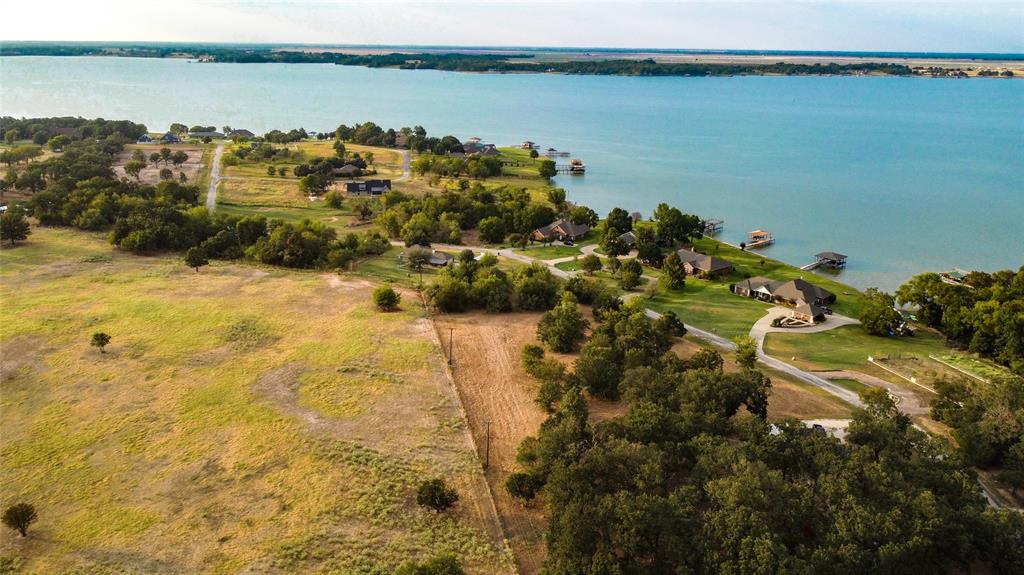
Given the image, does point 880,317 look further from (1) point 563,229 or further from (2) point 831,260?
(1) point 563,229

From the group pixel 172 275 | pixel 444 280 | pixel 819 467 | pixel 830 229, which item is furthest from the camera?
pixel 830 229

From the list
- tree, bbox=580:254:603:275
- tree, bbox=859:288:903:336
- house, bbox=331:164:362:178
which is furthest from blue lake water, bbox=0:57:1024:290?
house, bbox=331:164:362:178

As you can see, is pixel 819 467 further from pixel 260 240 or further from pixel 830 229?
pixel 830 229

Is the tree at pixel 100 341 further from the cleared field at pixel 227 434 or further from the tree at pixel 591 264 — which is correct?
the tree at pixel 591 264

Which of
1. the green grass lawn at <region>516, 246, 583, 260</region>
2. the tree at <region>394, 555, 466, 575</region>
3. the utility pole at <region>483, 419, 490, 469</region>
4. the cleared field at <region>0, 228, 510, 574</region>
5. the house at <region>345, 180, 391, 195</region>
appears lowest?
the utility pole at <region>483, 419, 490, 469</region>

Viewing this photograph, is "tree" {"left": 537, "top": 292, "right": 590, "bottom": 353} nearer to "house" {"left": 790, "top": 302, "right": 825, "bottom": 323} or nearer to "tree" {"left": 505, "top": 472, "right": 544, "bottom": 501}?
"tree" {"left": 505, "top": 472, "right": 544, "bottom": 501}

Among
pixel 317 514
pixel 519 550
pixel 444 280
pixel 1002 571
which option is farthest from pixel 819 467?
pixel 444 280
